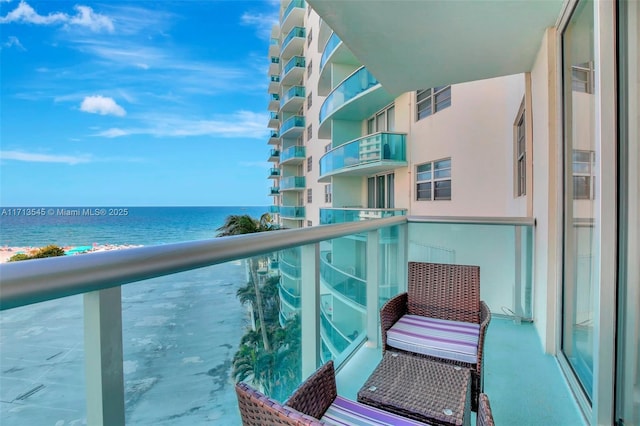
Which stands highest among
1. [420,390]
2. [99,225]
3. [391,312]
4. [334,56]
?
[334,56]

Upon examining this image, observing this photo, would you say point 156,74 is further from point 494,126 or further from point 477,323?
point 477,323

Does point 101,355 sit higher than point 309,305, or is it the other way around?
point 101,355

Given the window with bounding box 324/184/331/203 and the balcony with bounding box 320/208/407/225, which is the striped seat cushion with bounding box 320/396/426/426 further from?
the window with bounding box 324/184/331/203

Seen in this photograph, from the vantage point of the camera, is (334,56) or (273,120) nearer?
(334,56)

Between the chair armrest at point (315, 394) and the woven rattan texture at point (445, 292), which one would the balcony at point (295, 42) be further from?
the chair armrest at point (315, 394)

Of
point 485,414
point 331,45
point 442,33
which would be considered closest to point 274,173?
point 331,45

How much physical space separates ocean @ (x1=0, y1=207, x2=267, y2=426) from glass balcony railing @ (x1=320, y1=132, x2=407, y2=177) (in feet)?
29.5

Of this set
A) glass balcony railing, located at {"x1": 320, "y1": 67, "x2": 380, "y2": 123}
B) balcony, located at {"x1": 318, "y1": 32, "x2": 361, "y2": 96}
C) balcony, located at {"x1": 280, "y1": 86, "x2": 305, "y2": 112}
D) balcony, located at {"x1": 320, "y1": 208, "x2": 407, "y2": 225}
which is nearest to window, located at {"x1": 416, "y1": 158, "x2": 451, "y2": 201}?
balcony, located at {"x1": 320, "y1": 208, "x2": 407, "y2": 225}

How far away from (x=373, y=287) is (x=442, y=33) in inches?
93.2

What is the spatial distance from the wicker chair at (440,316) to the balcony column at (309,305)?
1.34ft

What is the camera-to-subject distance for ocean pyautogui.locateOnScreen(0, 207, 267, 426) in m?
0.75

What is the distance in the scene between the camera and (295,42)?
22.6 meters

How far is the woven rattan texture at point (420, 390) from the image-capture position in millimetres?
→ 1299

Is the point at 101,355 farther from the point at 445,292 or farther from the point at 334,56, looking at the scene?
the point at 334,56
